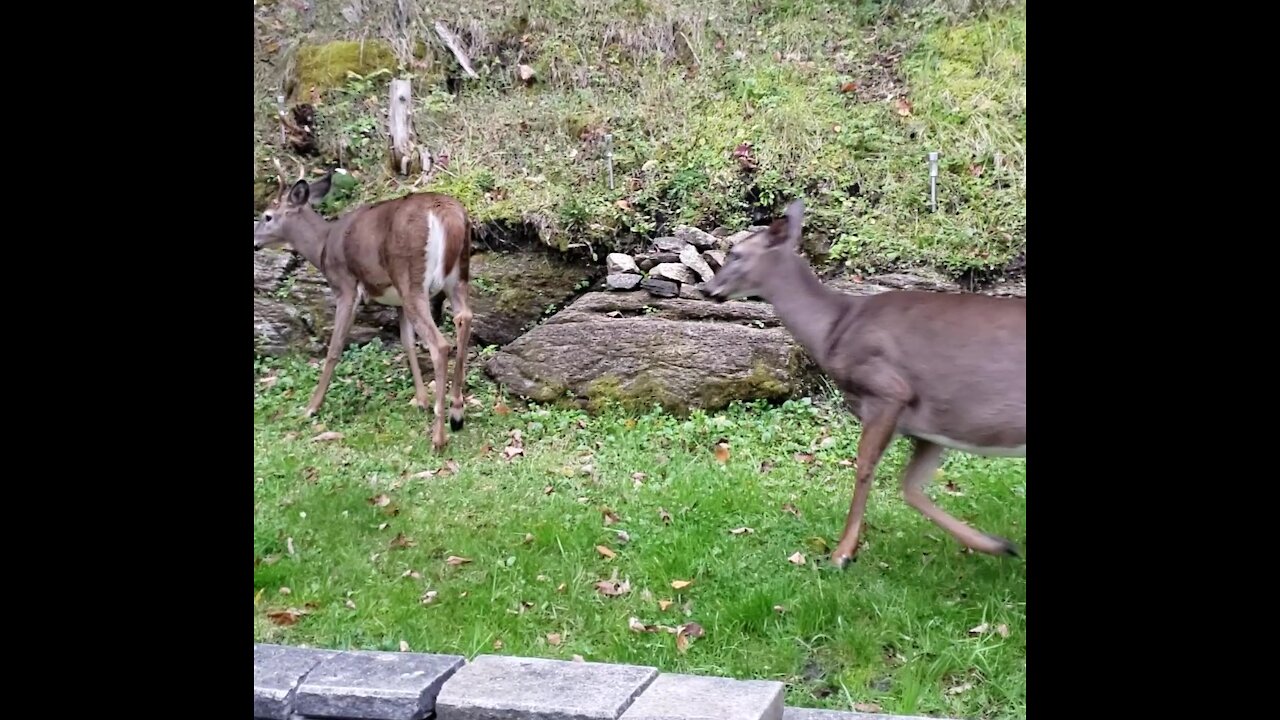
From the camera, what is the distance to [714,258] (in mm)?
6934

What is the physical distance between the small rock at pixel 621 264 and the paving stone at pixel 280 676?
3523 millimetres

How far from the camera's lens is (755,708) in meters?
3.37

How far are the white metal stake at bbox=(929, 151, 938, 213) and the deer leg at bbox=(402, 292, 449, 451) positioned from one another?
110 inches

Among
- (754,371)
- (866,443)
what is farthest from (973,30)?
(866,443)

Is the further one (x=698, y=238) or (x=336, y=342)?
(x=336, y=342)

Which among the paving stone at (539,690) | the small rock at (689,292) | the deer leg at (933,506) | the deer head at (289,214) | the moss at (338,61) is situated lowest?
the paving stone at (539,690)

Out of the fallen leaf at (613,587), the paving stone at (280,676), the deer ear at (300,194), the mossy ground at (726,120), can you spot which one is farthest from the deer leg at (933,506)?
the deer ear at (300,194)

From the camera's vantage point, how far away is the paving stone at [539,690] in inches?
134

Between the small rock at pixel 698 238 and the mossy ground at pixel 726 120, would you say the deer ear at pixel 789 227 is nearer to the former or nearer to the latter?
the mossy ground at pixel 726 120

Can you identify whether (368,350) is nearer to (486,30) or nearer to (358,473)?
(358,473)

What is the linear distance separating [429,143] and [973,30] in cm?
361

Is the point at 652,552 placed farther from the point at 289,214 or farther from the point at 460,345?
the point at 289,214

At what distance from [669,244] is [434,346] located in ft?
4.77

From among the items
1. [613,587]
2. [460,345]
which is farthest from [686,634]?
[460,345]
